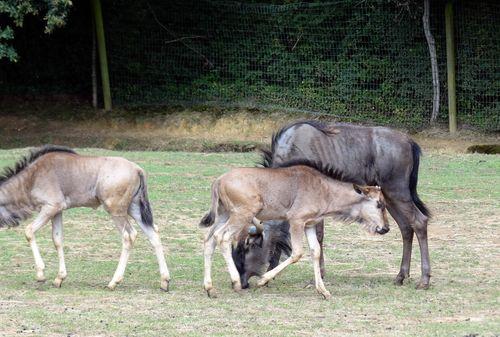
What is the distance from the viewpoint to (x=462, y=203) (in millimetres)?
16953

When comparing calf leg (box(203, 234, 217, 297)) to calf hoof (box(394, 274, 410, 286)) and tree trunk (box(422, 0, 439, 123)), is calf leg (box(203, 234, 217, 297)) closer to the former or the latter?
calf hoof (box(394, 274, 410, 286))

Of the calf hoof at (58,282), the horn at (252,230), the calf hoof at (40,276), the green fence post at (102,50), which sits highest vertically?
the green fence post at (102,50)

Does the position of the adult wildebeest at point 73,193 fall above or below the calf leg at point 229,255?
above

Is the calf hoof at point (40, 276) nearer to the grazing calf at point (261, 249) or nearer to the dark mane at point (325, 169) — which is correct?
the grazing calf at point (261, 249)

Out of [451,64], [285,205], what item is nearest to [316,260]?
[285,205]

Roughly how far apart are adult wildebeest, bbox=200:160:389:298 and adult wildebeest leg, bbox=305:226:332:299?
10mm

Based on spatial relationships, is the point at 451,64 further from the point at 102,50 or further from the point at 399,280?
the point at 399,280

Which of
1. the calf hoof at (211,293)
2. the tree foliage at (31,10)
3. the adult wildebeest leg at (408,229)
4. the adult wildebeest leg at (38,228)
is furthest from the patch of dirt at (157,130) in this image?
the calf hoof at (211,293)

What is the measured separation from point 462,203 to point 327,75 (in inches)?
431

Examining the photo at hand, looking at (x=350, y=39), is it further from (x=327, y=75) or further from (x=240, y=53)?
(x=240, y=53)

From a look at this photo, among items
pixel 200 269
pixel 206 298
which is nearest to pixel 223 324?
pixel 206 298

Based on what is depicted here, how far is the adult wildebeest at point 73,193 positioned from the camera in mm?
11273

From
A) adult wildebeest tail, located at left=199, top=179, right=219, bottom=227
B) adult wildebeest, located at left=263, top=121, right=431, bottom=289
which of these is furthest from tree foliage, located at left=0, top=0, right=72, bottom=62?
adult wildebeest tail, located at left=199, top=179, right=219, bottom=227

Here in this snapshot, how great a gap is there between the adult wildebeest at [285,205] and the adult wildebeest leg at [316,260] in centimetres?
1
